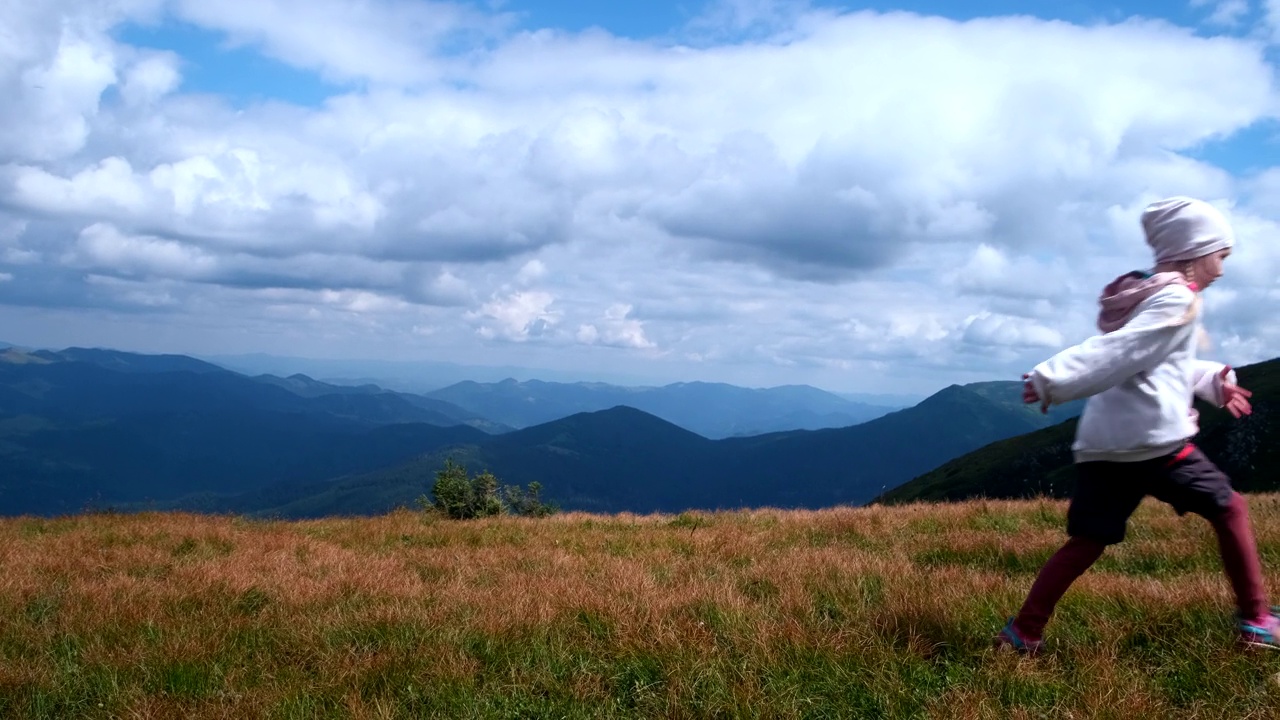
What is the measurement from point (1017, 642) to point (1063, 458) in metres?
117

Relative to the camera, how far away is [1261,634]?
414 centimetres

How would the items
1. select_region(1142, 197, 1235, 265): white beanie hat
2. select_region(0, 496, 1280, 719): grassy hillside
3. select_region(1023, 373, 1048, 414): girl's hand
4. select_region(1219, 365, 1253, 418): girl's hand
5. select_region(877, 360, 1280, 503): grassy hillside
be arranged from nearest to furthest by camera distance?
select_region(1023, 373, 1048, 414): girl's hand → select_region(0, 496, 1280, 719): grassy hillside → select_region(1142, 197, 1235, 265): white beanie hat → select_region(1219, 365, 1253, 418): girl's hand → select_region(877, 360, 1280, 503): grassy hillside

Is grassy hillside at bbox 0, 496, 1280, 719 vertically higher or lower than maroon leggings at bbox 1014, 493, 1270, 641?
lower

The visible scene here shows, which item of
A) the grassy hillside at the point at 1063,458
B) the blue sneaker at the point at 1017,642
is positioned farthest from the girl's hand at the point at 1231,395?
the grassy hillside at the point at 1063,458

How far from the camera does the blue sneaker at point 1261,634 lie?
410cm

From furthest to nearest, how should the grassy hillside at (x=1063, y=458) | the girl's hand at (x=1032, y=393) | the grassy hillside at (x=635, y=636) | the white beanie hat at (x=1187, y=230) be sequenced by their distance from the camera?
the grassy hillside at (x=1063, y=458) → the white beanie hat at (x=1187, y=230) → the grassy hillside at (x=635, y=636) → the girl's hand at (x=1032, y=393)

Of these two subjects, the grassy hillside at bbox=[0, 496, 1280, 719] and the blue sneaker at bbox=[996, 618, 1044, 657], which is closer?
the grassy hillside at bbox=[0, 496, 1280, 719]

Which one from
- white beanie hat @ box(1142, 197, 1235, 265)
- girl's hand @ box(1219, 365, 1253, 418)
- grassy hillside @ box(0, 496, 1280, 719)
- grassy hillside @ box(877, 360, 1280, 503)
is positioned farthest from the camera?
grassy hillside @ box(877, 360, 1280, 503)

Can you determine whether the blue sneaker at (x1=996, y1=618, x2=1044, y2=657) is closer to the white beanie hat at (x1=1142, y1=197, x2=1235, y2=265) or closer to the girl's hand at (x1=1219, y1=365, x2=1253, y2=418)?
the girl's hand at (x1=1219, y1=365, x2=1253, y2=418)

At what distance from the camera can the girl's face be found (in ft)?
13.8

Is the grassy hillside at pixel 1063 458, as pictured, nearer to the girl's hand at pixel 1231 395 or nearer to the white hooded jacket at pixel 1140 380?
the girl's hand at pixel 1231 395

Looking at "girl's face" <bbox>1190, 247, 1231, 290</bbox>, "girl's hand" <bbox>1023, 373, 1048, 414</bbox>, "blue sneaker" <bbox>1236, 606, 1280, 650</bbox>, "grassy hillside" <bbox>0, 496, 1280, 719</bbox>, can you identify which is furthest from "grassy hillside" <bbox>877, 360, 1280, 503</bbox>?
"girl's hand" <bbox>1023, 373, 1048, 414</bbox>

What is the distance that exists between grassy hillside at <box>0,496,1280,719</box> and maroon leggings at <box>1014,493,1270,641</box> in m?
0.22

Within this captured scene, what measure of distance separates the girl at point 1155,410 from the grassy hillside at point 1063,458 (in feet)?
256
